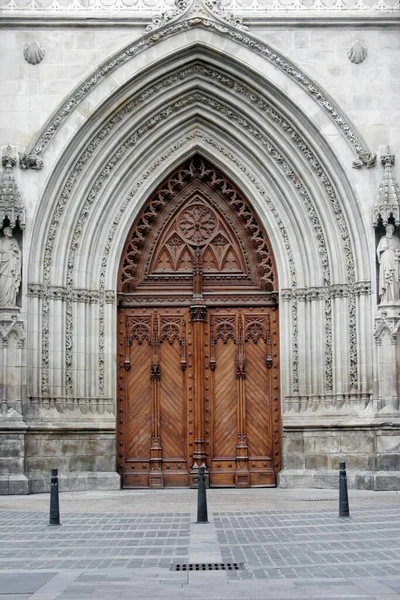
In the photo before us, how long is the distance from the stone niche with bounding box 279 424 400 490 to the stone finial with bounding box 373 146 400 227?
4033 mm

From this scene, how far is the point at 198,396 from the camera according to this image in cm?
2180

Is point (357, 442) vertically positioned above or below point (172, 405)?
below

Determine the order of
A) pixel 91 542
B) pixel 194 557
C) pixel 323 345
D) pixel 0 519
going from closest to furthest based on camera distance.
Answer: pixel 194 557 → pixel 91 542 → pixel 0 519 → pixel 323 345

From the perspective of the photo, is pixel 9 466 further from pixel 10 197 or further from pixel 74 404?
pixel 10 197

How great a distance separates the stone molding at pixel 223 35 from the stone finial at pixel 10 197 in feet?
2.16

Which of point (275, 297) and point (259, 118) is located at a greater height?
point (259, 118)

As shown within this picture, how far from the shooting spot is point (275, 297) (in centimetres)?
2194

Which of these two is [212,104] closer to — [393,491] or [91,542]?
[393,491]

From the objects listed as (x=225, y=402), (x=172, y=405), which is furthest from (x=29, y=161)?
(x=225, y=402)

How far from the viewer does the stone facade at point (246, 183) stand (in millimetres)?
20531

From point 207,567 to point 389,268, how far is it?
36.6 ft

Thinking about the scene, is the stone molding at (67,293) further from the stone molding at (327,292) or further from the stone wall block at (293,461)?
the stone wall block at (293,461)

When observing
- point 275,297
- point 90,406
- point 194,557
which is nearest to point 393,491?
point 275,297

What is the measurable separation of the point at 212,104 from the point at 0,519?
34.7ft
